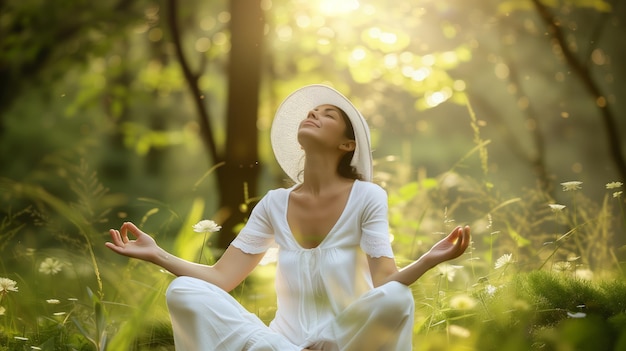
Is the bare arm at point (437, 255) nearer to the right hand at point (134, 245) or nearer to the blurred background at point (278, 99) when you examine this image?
the right hand at point (134, 245)

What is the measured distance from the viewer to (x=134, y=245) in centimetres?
282

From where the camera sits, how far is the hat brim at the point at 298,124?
3016 mm

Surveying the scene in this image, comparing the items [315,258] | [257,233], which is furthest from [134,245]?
[315,258]

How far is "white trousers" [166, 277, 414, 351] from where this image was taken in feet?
8.12

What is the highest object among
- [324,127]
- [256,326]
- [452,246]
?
[324,127]

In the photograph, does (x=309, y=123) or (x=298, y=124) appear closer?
(x=309, y=123)

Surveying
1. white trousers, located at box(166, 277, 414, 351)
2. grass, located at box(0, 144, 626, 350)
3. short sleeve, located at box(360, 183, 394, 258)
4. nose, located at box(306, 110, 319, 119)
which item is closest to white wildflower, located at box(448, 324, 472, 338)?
grass, located at box(0, 144, 626, 350)

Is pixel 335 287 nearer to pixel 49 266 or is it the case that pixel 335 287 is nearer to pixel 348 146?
pixel 348 146

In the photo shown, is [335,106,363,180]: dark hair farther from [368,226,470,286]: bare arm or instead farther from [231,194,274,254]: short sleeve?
[368,226,470,286]: bare arm

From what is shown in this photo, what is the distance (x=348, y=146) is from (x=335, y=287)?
0.57 metres

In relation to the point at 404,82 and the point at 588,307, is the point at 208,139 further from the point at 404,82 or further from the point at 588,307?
the point at 588,307

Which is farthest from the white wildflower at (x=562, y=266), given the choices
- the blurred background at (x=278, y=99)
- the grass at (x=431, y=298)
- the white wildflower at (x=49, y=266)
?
the white wildflower at (x=49, y=266)

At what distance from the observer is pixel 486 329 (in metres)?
3.10

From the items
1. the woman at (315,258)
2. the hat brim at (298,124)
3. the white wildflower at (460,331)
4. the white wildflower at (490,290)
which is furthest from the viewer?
the white wildflower at (490,290)
